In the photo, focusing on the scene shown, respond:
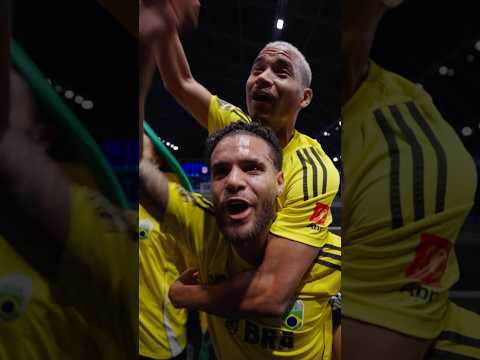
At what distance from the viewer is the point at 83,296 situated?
116 centimetres

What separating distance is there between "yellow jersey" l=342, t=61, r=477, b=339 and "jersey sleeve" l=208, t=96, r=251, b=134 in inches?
12.7

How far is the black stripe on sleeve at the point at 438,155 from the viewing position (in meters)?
1.06

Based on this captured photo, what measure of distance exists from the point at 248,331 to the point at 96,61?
87 centimetres

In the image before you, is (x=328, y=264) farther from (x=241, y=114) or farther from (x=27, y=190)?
(x=27, y=190)

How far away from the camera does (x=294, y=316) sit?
1.04 metres

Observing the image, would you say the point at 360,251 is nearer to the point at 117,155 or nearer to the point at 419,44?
the point at 419,44

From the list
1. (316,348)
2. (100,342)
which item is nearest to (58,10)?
(100,342)

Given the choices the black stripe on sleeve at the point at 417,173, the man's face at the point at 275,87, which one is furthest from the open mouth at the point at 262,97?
the black stripe on sleeve at the point at 417,173

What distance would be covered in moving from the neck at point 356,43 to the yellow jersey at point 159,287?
0.64 metres

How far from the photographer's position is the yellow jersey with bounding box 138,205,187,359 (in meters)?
1.12

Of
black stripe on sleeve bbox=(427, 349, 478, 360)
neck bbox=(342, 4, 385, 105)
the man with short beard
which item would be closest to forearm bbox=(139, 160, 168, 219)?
the man with short beard

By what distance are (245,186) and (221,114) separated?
232mm

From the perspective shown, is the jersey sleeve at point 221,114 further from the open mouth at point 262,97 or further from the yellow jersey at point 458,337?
the yellow jersey at point 458,337

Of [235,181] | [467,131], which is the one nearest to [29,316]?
[235,181]
